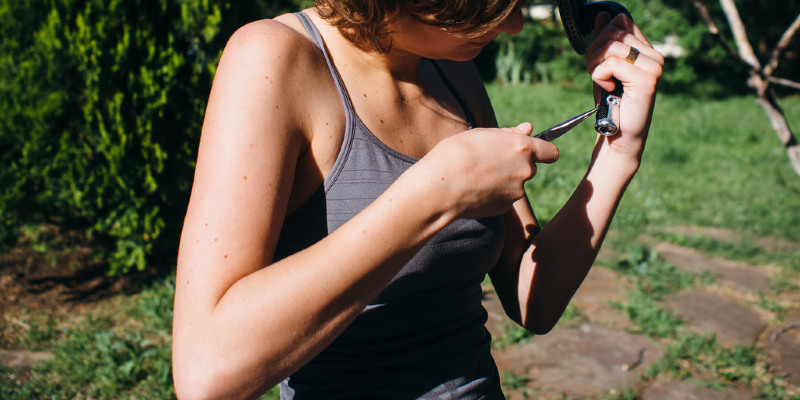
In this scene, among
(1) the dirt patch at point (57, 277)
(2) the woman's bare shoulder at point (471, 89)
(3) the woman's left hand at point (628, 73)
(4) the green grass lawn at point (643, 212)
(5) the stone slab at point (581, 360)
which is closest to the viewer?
(3) the woman's left hand at point (628, 73)

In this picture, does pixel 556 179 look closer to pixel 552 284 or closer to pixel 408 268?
pixel 552 284

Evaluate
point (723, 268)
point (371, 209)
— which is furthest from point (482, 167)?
point (723, 268)

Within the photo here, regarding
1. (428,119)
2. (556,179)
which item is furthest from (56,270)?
(556,179)

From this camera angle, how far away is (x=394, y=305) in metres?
1.18

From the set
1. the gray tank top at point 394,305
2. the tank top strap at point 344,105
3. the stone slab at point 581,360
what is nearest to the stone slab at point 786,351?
the stone slab at point 581,360

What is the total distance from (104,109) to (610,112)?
9.84ft

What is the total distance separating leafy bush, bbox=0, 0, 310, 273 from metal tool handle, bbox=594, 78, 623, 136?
2.76 metres

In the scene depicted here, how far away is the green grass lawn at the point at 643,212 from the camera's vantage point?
8.98 feet

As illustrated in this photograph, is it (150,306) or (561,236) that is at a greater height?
(561,236)

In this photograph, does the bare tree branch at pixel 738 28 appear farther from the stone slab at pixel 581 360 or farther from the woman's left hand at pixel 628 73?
the stone slab at pixel 581 360

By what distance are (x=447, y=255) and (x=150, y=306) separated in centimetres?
267

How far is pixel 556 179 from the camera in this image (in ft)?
19.7

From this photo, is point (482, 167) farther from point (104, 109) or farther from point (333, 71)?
point (104, 109)

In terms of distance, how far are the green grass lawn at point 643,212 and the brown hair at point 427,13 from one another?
6.82 feet
